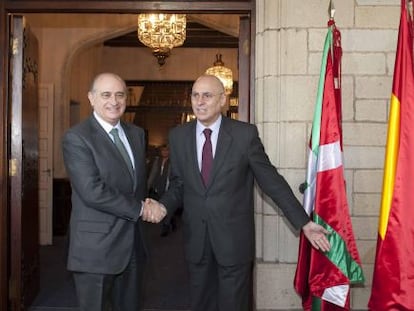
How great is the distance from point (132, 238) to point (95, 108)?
2.37 feet

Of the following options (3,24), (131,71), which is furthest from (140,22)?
(131,71)

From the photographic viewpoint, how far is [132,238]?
8.94ft

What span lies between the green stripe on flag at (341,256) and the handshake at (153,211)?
92 centimetres

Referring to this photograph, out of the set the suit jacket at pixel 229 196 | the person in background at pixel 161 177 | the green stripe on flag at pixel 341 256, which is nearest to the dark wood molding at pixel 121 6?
the suit jacket at pixel 229 196

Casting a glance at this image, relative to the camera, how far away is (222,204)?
2.83 m

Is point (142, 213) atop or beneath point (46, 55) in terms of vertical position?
beneath

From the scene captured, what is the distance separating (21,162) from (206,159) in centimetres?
167

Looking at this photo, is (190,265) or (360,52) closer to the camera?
(190,265)

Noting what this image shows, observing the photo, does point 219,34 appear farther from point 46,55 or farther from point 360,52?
point 360,52

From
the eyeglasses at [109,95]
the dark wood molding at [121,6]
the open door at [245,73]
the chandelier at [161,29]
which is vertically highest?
the chandelier at [161,29]

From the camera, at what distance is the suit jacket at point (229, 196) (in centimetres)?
283

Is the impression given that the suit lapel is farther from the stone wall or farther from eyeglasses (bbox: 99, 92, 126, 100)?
the stone wall

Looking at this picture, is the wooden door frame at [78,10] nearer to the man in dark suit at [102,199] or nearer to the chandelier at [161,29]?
the man in dark suit at [102,199]

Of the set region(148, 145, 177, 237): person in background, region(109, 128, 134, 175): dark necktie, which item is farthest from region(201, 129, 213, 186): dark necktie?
region(148, 145, 177, 237): person in background
